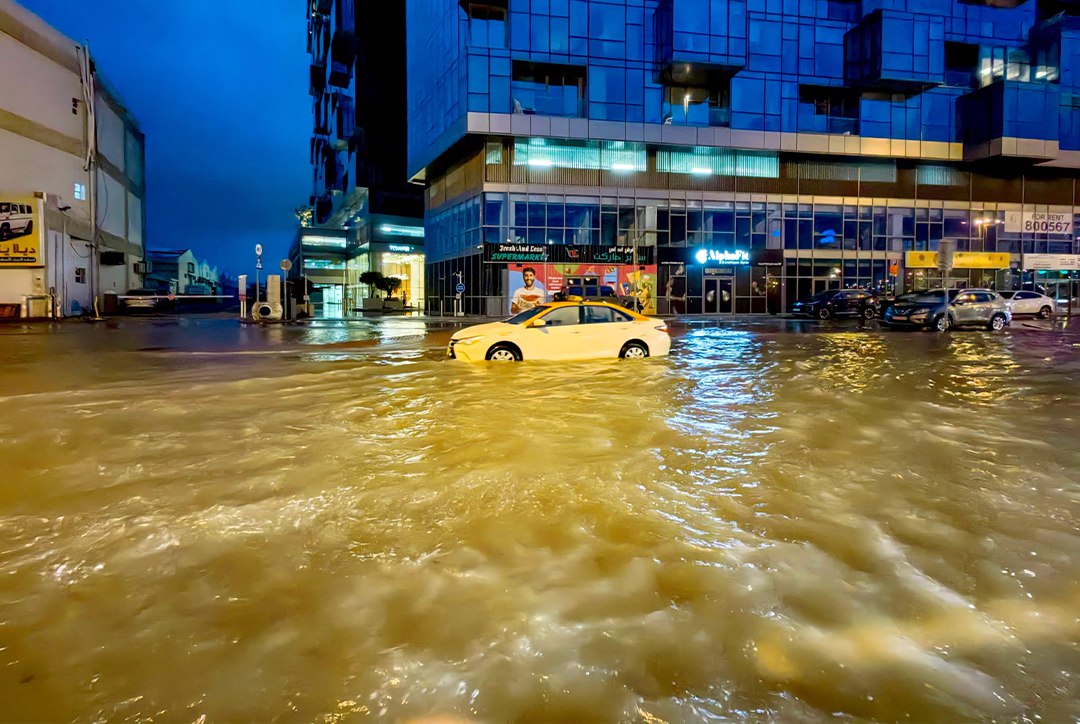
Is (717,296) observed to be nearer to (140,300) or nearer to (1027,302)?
(1027,302)

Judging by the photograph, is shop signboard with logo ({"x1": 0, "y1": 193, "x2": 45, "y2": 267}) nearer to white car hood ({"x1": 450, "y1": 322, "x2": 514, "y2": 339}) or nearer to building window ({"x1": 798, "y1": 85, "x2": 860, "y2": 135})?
white car hood ({"x1": 450, "y1": 322, "x2": 514, "y2": 339})

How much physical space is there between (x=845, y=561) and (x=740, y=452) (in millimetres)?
2582

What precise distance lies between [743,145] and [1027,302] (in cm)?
1805

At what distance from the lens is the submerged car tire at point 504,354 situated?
14.0 meters

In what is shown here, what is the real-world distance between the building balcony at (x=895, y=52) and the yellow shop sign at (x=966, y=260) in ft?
36.9

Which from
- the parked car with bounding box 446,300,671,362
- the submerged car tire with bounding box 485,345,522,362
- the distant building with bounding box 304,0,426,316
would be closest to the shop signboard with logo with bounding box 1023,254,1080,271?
the parked car with bounding box 446,300,671,362

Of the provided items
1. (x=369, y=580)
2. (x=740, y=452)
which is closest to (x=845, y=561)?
(x=740, y=452)

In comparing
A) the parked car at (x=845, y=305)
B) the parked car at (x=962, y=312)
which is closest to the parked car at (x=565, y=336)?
the parked car at (x=962, y=312)

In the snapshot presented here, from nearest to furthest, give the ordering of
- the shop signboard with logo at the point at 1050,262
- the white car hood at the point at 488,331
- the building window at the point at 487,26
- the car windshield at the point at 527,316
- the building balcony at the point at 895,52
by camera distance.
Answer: the white car hood at the point at 488,331 < the car windshield at the point at 527,316 < the building window at the point at 487,26 < the building balcony at the point at 895,52 < the shop signboard with logo at the point at 1050,262

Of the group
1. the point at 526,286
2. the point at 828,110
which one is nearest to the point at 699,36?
the point at 828,110

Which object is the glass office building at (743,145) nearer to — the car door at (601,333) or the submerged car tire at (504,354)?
the car door at (601,333)

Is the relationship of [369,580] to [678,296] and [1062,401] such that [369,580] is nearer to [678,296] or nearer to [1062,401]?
[1062,401]

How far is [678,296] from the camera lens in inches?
1695

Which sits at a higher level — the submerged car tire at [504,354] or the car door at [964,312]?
the car door at [964,312]
